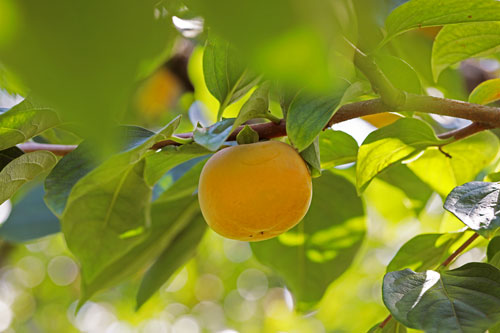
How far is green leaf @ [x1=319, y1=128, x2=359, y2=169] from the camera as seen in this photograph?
0.92 meters

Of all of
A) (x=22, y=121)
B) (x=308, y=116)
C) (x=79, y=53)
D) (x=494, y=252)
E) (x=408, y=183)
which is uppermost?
(x=79, y=53)

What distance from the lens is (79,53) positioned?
6.7 inches

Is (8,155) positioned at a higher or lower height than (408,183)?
higher

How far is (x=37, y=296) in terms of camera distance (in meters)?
5.45

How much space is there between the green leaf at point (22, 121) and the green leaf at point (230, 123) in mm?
209

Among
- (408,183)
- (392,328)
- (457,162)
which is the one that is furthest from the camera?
(408,183)

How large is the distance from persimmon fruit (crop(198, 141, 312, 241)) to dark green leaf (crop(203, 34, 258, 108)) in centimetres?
13

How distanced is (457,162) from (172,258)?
585 millimetres

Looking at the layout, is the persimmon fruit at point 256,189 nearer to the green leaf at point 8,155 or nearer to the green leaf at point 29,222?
the green leaf at point 8,155

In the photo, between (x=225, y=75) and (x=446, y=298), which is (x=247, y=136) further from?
(x=446, y=298)

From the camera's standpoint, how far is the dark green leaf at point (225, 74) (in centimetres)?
79

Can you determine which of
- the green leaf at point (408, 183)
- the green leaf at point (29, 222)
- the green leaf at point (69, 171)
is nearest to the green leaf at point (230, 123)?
the green leaf at point (69, 171)

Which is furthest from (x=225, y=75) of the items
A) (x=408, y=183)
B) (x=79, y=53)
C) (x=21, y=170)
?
(x=79, y=53)

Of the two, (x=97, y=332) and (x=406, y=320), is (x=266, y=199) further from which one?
(x=97, y=332)
